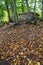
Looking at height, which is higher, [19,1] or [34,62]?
[19,1]

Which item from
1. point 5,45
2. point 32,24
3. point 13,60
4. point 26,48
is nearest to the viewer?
point 13,60

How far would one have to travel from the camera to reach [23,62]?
6355 millimetres

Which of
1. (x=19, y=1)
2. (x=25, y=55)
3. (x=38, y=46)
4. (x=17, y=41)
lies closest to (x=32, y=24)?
(x=17, y=41)

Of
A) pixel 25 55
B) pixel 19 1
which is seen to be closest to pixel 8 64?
pixel 25 55

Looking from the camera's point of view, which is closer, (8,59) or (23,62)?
(23,62)

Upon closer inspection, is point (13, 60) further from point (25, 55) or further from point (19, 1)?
point (19, 1)

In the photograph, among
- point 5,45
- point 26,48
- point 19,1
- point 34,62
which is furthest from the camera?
point 19,1

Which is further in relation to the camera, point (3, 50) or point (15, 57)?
point (3, 50)

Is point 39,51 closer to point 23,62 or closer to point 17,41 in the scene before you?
point 23,62

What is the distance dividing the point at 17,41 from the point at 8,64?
2.63 meters

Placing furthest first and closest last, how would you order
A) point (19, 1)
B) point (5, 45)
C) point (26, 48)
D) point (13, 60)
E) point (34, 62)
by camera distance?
point (19, 1)
point (5, 45)
point (26, 48)
point (13, 60)
point (34, 62)

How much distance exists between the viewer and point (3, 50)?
25.9 ft

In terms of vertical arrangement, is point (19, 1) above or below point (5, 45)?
above

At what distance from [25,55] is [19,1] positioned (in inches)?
657
